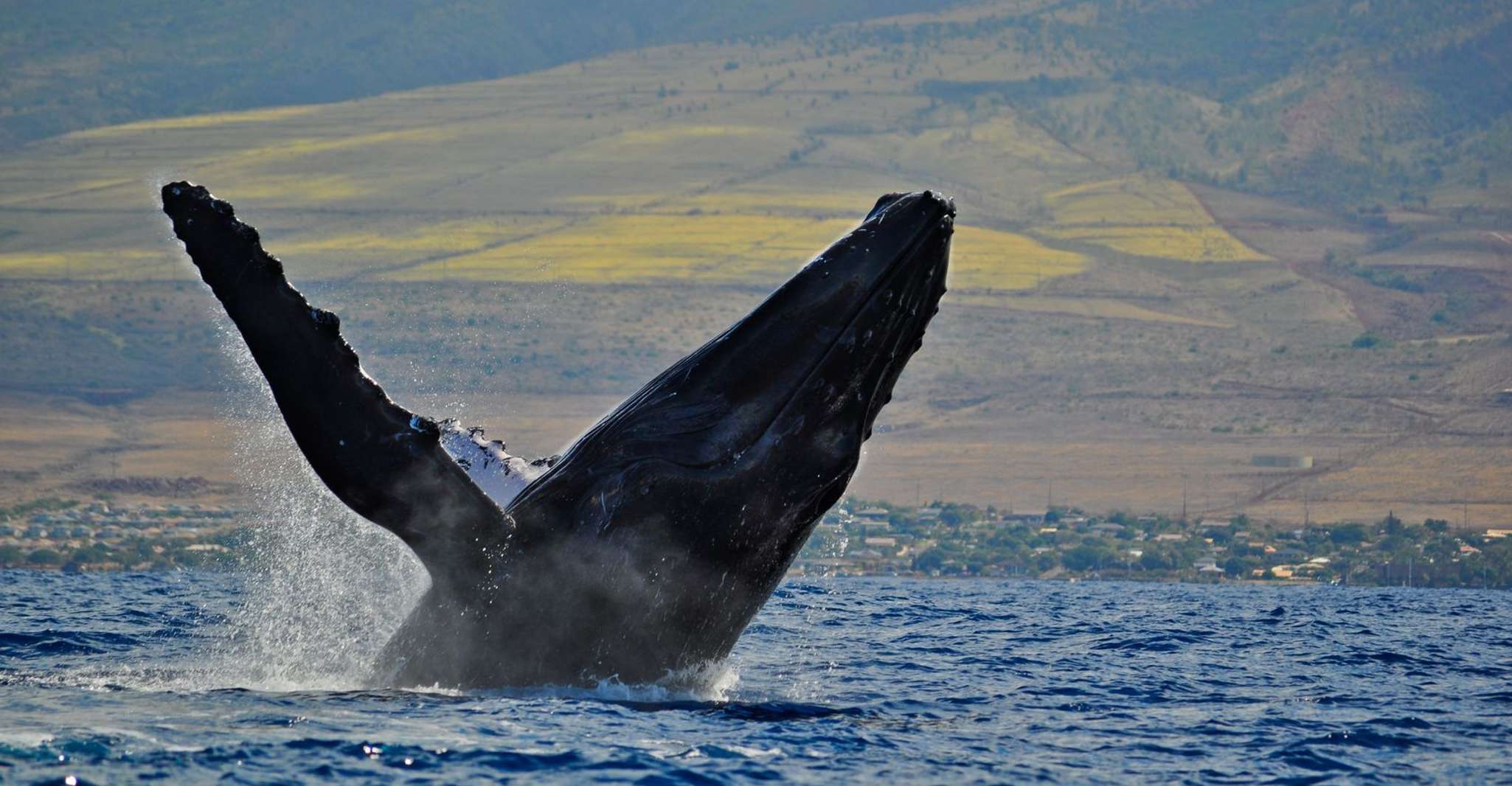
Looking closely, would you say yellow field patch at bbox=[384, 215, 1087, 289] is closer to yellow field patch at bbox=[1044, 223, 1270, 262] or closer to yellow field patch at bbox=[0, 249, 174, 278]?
yellow field patch at bbox=[1044, 223, 1270, 262]

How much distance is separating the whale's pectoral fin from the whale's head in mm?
1131

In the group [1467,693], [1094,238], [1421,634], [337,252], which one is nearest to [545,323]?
[337,252]

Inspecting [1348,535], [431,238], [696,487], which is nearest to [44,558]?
[1348,535]

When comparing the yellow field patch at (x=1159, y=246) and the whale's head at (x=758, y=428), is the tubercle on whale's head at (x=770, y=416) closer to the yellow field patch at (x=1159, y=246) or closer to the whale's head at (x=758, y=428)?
the whale's head at (x=758, y=428)

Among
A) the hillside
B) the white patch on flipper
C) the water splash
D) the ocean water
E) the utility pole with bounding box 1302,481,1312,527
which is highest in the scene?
the hillside

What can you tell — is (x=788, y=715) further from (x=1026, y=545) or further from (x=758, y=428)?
(x=1026, y=545)

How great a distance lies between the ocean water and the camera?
11398mm

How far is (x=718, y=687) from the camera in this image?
13844 millimetres

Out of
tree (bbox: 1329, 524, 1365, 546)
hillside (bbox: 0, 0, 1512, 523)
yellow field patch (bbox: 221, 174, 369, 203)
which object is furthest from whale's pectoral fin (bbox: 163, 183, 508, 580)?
yellow field patch (bbox: 221, 174, 369, 203)

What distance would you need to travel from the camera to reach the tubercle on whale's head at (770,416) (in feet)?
38.3

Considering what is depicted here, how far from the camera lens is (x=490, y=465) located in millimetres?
13219

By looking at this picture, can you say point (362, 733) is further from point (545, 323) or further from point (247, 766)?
point (545, 323)

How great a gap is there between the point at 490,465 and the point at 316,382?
2790 mm

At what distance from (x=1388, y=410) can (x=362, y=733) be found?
14679 cm
